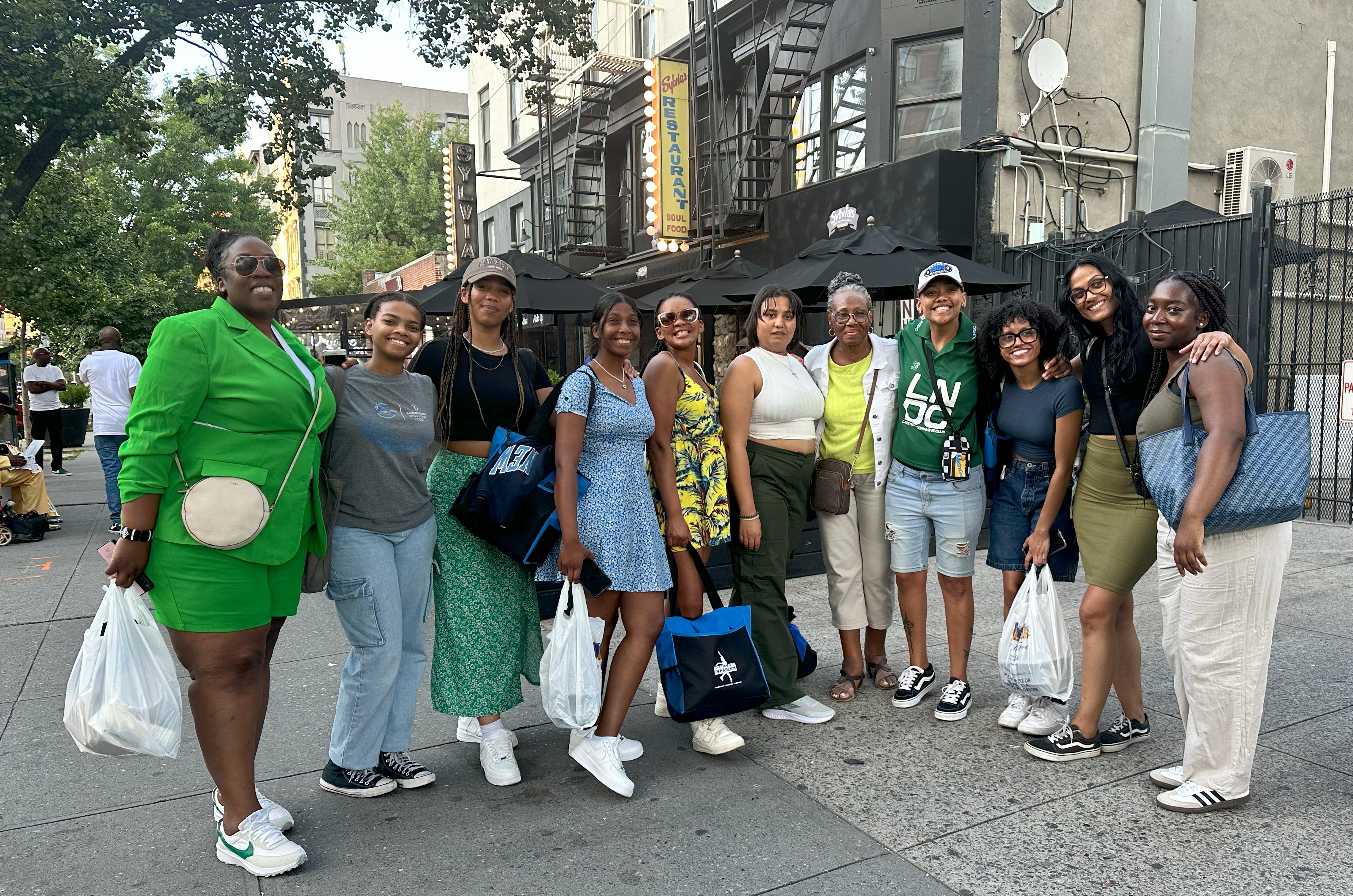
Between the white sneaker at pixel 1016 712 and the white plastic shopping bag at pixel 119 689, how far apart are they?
312 cm

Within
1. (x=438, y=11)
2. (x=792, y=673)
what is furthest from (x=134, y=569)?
(x=438, y=11)

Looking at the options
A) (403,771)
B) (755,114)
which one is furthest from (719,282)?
(403,771)

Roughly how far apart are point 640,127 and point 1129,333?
16993 mm

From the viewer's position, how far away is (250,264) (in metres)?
2.85

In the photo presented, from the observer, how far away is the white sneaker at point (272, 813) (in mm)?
2994

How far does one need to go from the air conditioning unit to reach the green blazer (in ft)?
38.2

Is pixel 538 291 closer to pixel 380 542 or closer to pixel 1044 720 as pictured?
pixel 380 542

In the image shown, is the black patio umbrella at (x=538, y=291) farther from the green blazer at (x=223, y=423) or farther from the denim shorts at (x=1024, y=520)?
the green blazer at (x=223, y=423)

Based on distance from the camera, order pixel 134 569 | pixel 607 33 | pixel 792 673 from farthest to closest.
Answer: pixel 607 33 → pixel 792 673 → pixel 134 569

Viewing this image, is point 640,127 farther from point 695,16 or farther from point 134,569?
point 134,569

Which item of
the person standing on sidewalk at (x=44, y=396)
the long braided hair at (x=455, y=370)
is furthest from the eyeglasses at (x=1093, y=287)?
the person standing on sidewalk at (x=44, y=396)

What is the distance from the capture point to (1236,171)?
1136 centimetres

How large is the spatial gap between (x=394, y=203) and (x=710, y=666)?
34.3 m

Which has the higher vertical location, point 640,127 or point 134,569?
point 640,127
